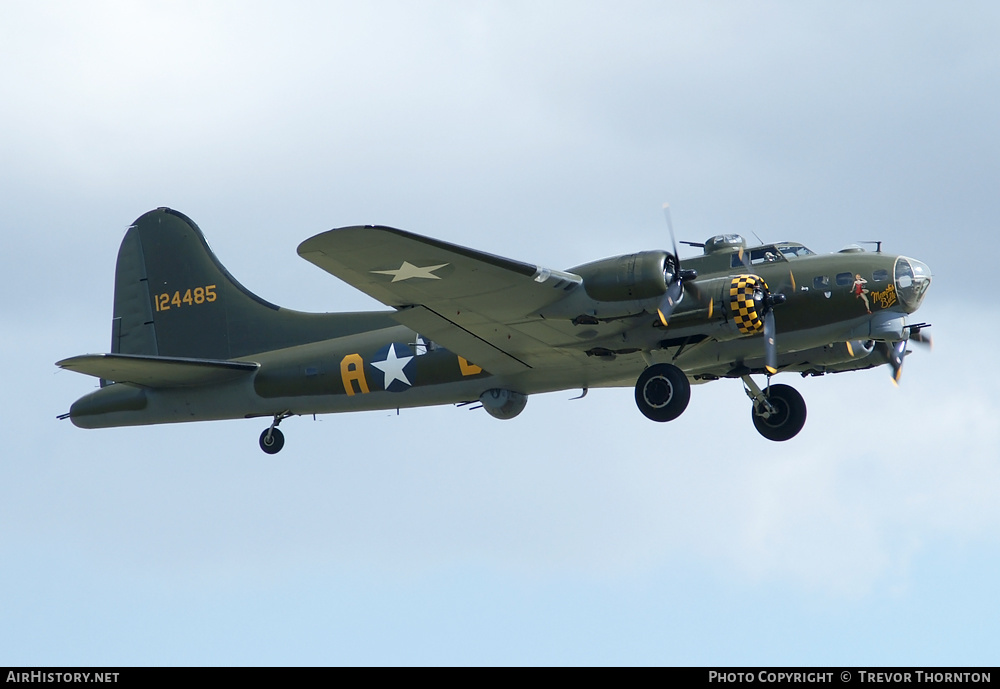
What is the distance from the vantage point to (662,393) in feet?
64.1

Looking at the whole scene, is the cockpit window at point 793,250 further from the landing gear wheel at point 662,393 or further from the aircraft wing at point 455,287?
the aircraft wing at point 455,287

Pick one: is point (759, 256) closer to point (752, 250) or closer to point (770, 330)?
point (752, 250)

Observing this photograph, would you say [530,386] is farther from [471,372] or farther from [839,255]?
[839,255]

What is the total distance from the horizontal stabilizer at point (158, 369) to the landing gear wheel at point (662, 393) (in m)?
7.43

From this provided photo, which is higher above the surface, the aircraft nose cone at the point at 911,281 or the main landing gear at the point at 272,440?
the aircraft nose cone at the point at 911,281

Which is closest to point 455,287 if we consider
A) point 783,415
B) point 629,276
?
point 629,276

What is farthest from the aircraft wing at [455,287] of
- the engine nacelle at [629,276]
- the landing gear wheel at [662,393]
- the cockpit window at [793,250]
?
the cockpit window at [793,250]

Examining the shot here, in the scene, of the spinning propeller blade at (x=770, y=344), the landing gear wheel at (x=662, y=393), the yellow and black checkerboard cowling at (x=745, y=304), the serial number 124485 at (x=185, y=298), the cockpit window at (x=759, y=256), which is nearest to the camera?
the yellow and black checkerboard cowling at (x=745, y=304)

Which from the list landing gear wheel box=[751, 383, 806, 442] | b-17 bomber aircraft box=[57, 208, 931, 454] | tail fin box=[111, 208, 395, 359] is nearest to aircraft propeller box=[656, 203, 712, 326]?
b-17 bomber aircraft box=[57, 208, 931, 454]

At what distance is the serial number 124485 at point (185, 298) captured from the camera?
982 inches
